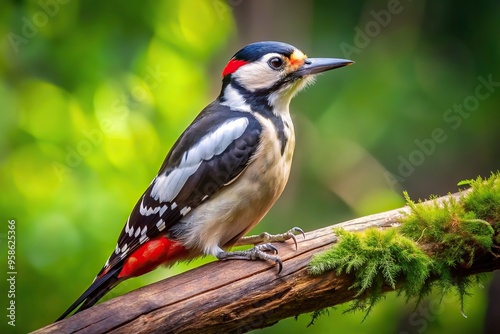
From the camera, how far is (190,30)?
367cm

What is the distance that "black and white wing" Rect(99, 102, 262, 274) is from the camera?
2828 mm

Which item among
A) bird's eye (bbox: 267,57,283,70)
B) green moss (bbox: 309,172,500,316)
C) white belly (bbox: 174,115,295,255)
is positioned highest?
bird's eye (bbox: 267,57,283,70)

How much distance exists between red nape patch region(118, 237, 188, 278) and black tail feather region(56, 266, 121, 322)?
3 cm

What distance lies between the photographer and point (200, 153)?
289 cm

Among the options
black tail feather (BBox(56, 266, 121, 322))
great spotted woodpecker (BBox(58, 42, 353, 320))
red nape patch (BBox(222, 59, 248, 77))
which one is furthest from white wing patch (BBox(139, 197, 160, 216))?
red nape patch (BBox(222, 59, 248, 77))

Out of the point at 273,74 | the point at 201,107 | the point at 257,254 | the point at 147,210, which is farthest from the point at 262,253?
the point at 201,107

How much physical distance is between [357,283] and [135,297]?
791 mm

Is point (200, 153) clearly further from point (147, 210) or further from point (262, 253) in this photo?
point (262, 253)

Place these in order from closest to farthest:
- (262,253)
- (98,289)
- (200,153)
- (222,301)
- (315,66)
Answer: (222,301) < (262,253) < (98,289) < (200,153) < (315,66)

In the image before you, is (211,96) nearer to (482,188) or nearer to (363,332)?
(363,332)

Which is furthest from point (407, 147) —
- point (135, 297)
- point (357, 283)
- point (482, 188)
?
point (135, 297)

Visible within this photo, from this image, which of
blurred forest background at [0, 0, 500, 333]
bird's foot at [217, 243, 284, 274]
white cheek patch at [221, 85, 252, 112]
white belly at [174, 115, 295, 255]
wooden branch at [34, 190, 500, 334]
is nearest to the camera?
wooden branch at [34, 190, 500, 334]

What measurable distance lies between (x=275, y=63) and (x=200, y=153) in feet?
1.75

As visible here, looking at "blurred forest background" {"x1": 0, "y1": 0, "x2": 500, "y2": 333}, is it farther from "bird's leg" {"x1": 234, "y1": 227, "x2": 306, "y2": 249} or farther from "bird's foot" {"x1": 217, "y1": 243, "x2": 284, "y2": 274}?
"bird's foot" {"x1": 217, "y1": 243, "x2": 284, "y2": 274}
